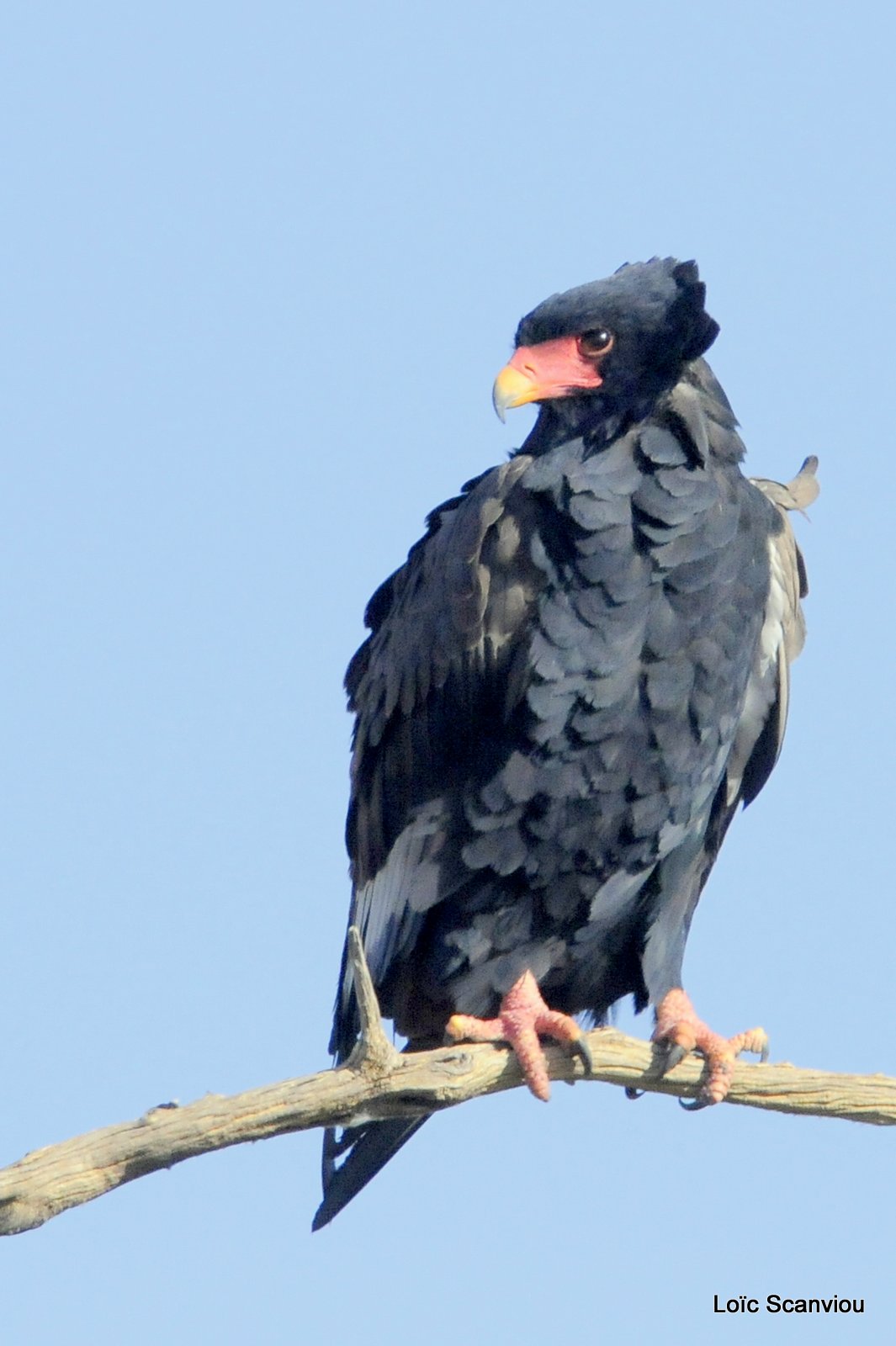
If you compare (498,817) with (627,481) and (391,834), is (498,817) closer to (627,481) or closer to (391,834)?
(391,834)

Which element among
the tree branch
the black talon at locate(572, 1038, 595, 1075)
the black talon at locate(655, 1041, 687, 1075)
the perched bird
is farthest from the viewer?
the perched bird

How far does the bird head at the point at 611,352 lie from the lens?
652cm

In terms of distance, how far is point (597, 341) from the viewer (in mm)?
6547

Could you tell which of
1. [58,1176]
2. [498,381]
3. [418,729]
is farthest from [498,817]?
[58,1176]

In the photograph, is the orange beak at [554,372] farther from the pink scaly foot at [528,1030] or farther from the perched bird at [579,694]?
the pink scaly foot at [528,1030]

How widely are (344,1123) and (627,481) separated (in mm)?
2217

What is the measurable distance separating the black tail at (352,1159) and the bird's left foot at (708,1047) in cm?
101

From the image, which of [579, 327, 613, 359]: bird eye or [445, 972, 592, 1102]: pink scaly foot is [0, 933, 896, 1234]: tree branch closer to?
[445, 972, 592, 1102]: pink scaly foot

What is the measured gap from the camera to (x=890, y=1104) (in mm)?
5945

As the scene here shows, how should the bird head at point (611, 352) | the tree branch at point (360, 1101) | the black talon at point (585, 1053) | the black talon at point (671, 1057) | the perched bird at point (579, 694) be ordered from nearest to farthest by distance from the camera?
the tree branch at point (360, 1101)
the black talon at point (585, 1053)
the black talon at point (671, 1057)
the perched bird at point (579, 694)
the bird head at point (611, 352)

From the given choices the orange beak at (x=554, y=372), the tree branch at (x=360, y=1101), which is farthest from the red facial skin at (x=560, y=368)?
the tree branch at (x=360, y=1101)

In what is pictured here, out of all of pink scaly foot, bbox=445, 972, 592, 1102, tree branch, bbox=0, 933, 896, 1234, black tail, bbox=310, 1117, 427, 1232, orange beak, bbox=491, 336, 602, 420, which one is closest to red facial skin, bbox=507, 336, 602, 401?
orange beak, bbox=491, 336, 602, 420

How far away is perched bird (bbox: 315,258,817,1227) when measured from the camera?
20.7 feet

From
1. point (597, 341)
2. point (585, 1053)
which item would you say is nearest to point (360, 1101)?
point (585, 1053)
